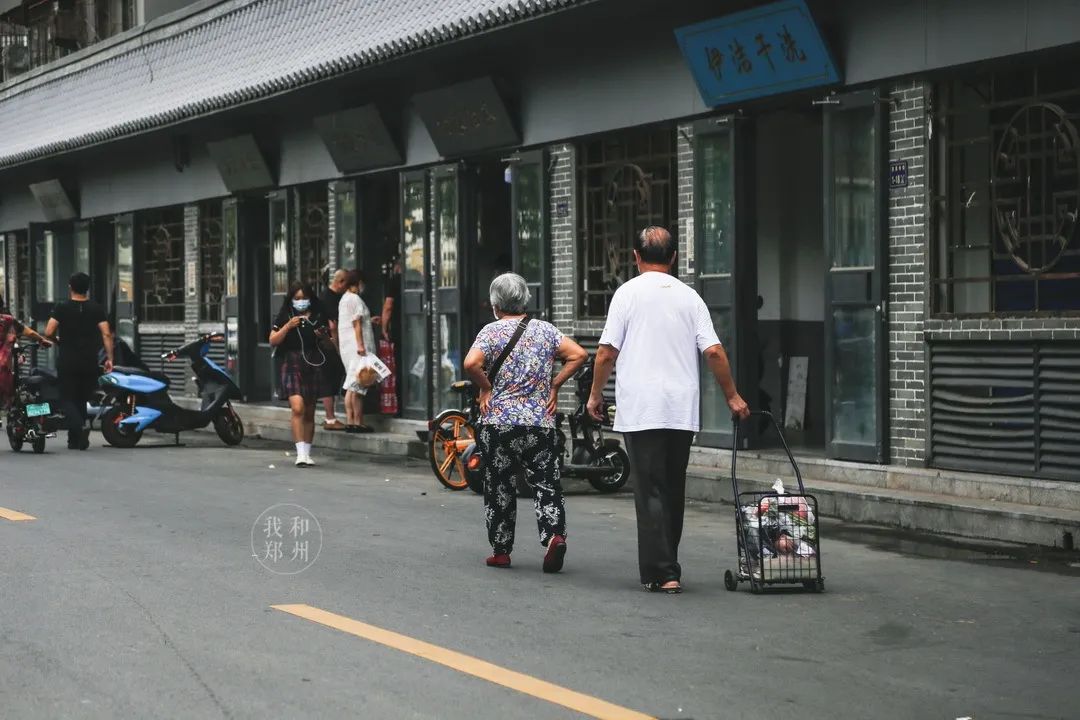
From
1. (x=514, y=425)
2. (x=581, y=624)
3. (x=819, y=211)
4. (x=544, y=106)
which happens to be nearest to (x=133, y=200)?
(x=544, y=106)

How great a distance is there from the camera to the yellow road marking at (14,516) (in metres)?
11.5

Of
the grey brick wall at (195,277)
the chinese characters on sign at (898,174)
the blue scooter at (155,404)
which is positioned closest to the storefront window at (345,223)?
the blue scooter at (155,404)

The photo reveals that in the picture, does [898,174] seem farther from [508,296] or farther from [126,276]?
[126,276]

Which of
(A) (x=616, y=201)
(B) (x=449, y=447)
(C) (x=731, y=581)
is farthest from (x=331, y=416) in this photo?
(C) (x=731, y=581)

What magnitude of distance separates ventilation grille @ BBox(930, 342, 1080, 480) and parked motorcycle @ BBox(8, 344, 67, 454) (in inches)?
369

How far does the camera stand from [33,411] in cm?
1759

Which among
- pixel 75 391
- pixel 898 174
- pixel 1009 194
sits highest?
pixel 898 174

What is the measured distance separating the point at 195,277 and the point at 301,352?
10332mm

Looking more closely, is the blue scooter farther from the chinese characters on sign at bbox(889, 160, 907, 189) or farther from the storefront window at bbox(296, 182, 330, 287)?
the chinese characters on sign at bbox(889, 160, 907, 189)

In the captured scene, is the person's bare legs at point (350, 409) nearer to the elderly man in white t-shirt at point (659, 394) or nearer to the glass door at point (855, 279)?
the glass door at point (855, 279)

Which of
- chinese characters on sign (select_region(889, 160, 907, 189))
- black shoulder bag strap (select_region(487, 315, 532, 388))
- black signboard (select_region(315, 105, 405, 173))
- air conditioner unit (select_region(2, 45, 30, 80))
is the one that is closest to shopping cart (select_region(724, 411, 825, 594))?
black shoulder bag strap (select_region(487, 315, 532, 388))

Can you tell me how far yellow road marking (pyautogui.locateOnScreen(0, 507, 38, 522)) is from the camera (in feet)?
37.6

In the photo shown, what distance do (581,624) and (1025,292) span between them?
607 centimetres

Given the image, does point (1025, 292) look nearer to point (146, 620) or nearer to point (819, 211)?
point (819, 211)
